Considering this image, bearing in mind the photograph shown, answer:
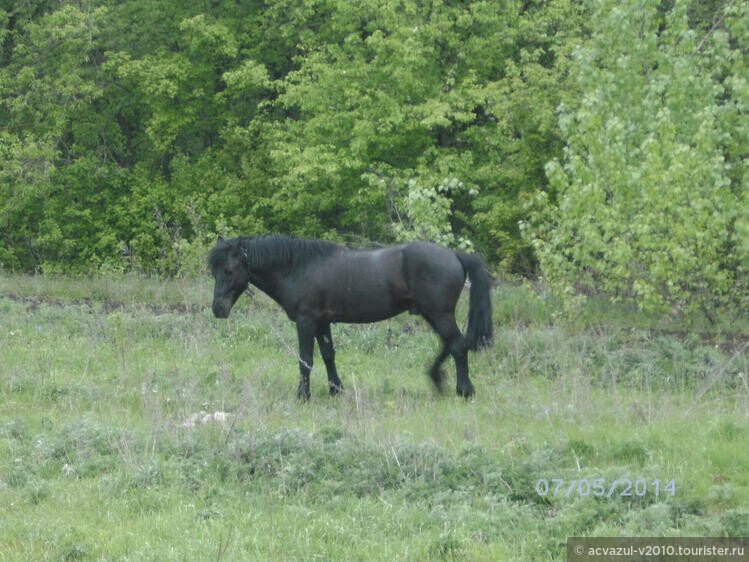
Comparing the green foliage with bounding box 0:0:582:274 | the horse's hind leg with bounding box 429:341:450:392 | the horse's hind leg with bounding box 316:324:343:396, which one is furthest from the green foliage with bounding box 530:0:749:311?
the green foliage with bounding box 0:0:582:274

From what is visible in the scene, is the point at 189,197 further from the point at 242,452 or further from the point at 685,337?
the point at 242,452

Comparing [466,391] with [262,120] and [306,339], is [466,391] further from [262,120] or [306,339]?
[262,120]

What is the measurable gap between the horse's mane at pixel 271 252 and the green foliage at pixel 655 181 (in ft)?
14.9

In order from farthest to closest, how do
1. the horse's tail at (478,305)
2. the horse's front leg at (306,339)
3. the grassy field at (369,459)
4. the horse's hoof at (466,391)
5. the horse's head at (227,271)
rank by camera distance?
the horse's head at (227,271)
the horse's front leg at (306,339)
the horse's tail at (478,305)
the horse's hoof at (466,391)
the grassy field at (369,459)

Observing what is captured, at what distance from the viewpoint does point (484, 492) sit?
259 inches

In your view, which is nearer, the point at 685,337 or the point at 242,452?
the point at 242,452

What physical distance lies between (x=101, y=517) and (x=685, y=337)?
32.4ft

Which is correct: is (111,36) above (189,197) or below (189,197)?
above

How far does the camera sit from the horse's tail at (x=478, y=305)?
10797 mm

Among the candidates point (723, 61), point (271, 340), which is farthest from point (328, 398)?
point (723, 61)

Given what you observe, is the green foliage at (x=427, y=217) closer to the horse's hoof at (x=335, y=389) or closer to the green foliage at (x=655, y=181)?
the green foliage at (x=655, y=181)
